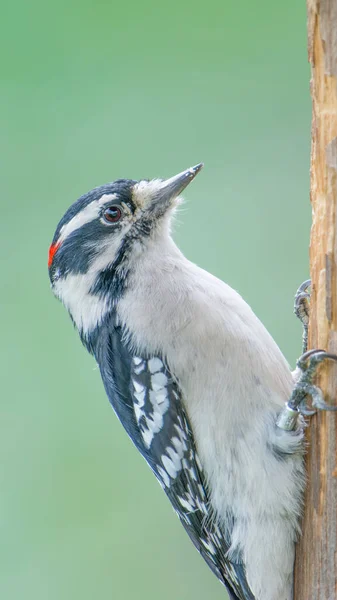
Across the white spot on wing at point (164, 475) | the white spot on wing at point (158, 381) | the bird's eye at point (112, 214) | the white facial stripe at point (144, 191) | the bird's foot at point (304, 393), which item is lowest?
the white spot on wing at point (164, 475)

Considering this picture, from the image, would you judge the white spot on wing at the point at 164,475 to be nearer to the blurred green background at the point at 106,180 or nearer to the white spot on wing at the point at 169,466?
the white spot on wing at the point at 169,466

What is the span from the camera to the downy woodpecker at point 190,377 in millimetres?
2729

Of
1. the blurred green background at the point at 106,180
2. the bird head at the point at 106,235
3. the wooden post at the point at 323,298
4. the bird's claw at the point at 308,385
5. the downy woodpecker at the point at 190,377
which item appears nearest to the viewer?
the wooden post at the point at 323,298

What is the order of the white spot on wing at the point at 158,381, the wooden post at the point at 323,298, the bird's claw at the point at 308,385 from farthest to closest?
the white spot on wing at the point at 158,381, the bird's claw at the point at 308,385, the wooden post at the point at 323,298

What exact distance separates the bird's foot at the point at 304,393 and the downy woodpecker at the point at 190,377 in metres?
0.05

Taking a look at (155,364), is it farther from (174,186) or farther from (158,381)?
(174,186)

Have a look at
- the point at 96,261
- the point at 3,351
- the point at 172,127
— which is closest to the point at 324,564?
the point at 96,261

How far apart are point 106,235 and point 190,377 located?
67 centimetres

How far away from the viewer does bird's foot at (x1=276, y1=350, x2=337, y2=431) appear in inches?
96.8

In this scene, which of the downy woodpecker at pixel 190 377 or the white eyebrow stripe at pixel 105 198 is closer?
the downy woodpecker at pixel 190 377

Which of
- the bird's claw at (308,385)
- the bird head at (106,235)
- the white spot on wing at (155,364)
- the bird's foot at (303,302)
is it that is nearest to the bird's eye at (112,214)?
the bird head at (106,235)

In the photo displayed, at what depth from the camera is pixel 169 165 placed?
14.7ft

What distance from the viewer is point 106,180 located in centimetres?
454

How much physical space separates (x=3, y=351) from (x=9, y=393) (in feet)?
0.76
